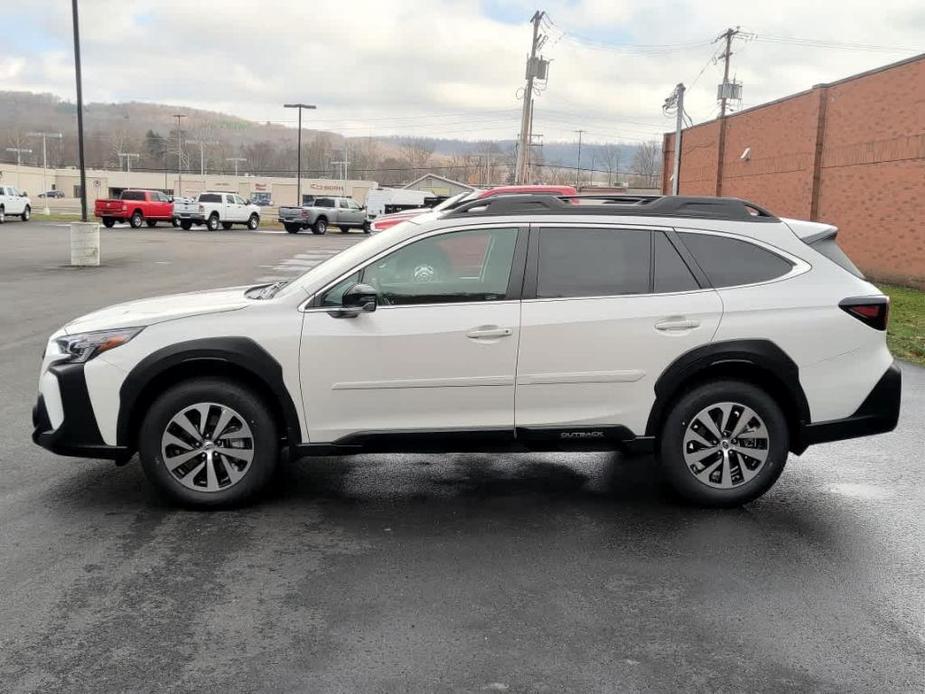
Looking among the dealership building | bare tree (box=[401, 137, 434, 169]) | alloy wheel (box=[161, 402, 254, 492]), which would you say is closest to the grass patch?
alloy wheel (box=[161, 402, 254, 492])

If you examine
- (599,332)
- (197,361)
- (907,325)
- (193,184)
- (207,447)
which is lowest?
(907,325)

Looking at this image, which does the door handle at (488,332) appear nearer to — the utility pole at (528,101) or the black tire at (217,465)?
the black tire at (217,465)

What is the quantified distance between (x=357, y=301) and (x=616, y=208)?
1748mm

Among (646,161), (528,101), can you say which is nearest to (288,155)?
(646,161)

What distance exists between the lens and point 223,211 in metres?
49.2

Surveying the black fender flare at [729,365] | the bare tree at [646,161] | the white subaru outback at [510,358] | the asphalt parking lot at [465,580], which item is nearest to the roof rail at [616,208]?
the white subaru outback at [510,358]

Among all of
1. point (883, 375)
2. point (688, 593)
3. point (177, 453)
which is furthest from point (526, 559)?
point (883, 375)

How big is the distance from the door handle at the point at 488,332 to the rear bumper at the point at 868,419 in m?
1.91

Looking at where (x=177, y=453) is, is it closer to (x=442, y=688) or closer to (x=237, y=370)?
(x=237, y=370)

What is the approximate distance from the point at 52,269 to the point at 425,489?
18733mm

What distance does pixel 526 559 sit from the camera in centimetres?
461

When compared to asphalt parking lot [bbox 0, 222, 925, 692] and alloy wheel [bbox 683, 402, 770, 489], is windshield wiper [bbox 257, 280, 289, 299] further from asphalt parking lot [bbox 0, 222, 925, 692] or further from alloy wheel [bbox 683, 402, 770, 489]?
alloy wheel [bbox 683, 402, 770, 489]

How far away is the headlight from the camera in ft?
16.8

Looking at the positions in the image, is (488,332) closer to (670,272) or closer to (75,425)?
(670,272)
